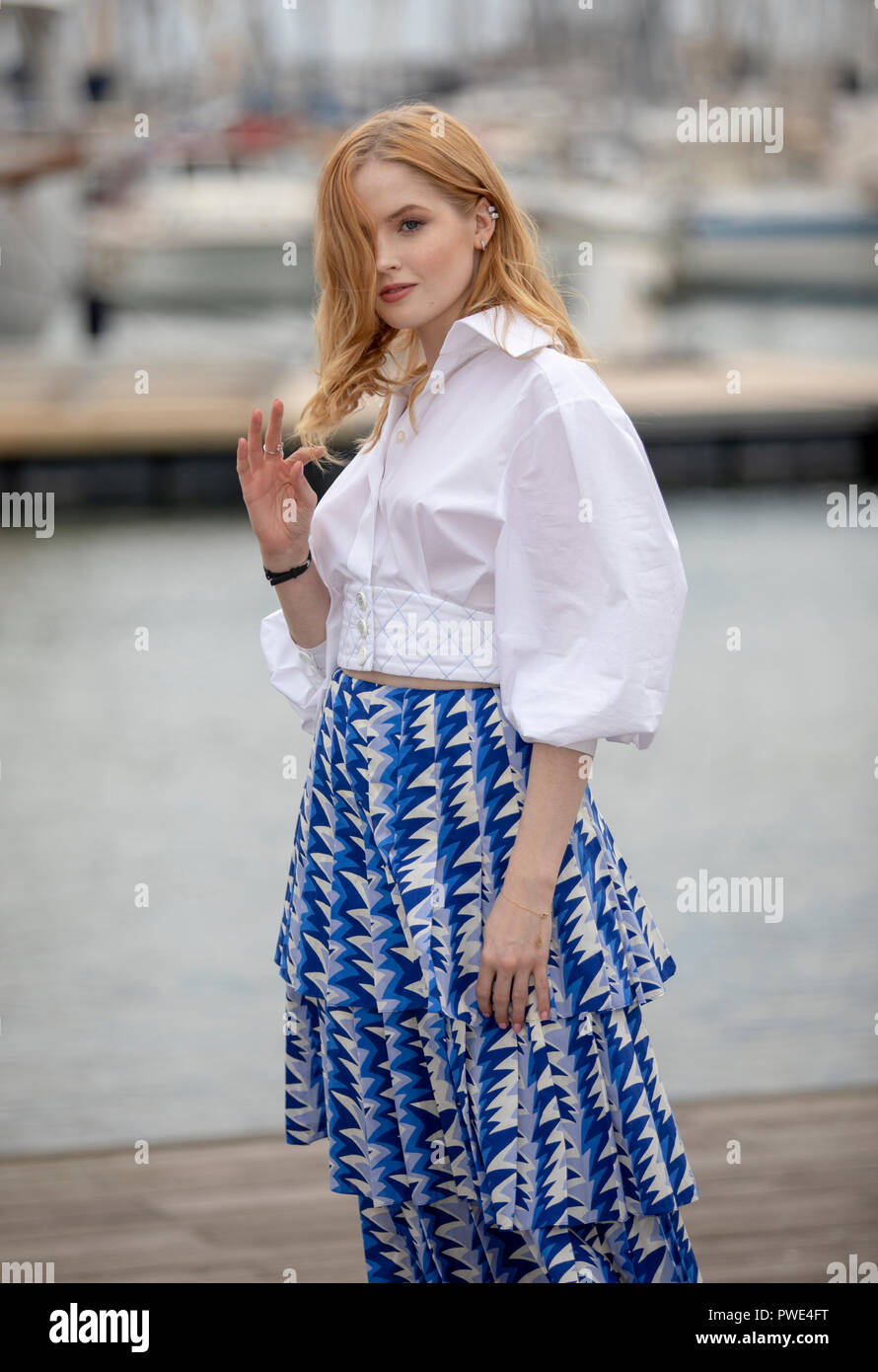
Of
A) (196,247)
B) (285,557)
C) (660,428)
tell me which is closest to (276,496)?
(285,557)

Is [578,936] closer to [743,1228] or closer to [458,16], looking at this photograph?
[743,1228]

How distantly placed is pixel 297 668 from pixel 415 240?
46 cm

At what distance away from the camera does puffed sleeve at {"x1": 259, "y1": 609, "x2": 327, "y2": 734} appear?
5.40 feet

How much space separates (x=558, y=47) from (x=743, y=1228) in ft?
84.8

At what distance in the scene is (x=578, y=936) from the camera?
4.70 feet

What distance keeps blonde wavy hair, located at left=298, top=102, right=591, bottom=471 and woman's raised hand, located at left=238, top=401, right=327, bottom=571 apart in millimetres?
38

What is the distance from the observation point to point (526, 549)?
1.36 metres

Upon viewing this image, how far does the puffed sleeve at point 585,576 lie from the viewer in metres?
1.33

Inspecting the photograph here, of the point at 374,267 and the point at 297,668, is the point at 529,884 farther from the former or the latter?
the point at 374,267

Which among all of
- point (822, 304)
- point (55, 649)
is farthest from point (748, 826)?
point (822, 304)

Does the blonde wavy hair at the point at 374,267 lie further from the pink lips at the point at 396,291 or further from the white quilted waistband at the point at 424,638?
the white quilted waistband at the point at 424,638

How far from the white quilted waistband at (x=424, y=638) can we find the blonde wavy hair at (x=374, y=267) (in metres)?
0.16

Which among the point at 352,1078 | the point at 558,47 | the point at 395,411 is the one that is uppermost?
the point at 558,47

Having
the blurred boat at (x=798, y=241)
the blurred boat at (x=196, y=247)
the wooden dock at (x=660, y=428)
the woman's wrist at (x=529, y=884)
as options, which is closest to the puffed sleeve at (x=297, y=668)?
the woman's wrist at (x=529, y=884)
